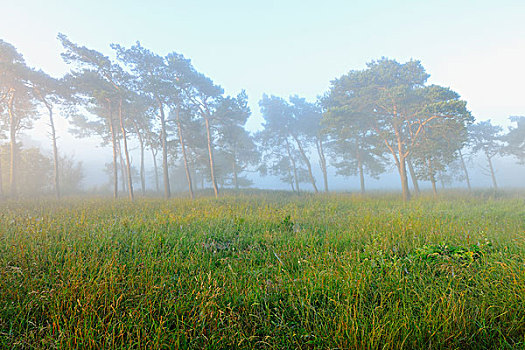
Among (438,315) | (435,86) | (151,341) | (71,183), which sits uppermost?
(435,86)

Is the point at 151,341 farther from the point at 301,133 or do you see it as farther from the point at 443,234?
the point at 301,133

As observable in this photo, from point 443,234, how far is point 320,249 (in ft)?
10.1

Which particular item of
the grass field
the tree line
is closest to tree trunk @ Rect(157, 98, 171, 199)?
the tree line

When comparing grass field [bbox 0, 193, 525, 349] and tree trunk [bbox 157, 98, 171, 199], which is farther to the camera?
tree trunk [bbox 157, 98, 171, 199]

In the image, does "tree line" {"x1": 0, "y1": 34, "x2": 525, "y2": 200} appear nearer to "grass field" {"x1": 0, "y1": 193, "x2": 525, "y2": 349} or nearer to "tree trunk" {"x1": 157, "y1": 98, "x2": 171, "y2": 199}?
"tree trunk" {"x1": 157, "y1": 98, "x2": 171, "y2": 199}

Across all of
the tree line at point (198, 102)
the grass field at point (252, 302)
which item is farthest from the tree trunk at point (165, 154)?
the grass field at point (252, 302)

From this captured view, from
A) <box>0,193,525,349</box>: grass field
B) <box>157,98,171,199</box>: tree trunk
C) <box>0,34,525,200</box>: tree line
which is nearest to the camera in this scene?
<box>0,193,525,349</box>: grass field

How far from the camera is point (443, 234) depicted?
447 centimetres

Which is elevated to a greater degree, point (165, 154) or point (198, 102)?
point (198, 102)

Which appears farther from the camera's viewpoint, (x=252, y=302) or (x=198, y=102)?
(x=198, y=102)

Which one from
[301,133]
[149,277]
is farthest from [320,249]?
[301,133]

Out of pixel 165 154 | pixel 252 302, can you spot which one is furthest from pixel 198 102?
pixel 252 302

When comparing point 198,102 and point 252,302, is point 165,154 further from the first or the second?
point 252,302

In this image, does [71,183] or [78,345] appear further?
[71,183]
